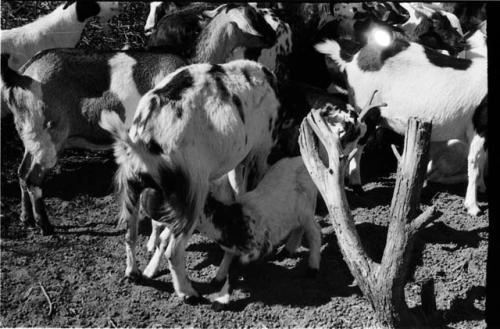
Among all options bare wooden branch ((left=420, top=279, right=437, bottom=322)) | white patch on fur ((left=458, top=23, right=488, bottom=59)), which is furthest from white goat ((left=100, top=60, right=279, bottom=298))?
white patch on fur ((left=458, top=23, right=488, bottom=59))

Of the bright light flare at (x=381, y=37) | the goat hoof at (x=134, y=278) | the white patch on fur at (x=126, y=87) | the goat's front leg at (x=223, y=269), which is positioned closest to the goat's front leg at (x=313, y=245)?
the goat's front leg at (x=223, y=269)

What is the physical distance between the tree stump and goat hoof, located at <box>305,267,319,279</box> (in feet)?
2.47

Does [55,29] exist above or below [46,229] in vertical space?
above

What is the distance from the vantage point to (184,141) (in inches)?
190

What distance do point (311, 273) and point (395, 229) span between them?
107cm

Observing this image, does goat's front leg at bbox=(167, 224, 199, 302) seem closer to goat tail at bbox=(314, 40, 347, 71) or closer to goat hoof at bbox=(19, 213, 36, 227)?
goat hoof at bbox=(19, 213, 36, 227)

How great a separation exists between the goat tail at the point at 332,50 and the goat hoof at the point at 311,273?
199cm

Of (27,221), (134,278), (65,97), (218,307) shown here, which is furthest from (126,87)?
(218,307)

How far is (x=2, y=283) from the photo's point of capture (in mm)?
5422

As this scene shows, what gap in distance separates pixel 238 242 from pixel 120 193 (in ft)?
2.86

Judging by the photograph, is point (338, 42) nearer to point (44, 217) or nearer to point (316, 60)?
point (316, 60)

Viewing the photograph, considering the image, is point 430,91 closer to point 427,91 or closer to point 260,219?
point 427,91

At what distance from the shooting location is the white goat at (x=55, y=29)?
645cm

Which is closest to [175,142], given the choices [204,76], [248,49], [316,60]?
[204,76]
